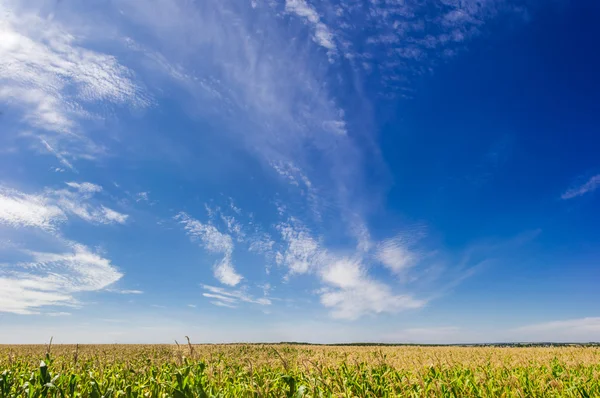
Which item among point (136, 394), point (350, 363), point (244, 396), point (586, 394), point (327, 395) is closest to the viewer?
point (244, 396)

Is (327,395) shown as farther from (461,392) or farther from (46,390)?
(46,390)

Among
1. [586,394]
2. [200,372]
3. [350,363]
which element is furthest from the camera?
[350,363]

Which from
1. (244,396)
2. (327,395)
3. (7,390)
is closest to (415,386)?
(327,395)

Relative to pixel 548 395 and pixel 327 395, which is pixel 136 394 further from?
pixel 548 395

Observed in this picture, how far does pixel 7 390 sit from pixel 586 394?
1132 centimetres

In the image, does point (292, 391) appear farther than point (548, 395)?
No

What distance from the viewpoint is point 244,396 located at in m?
5.08

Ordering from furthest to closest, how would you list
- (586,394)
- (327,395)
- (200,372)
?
(200,372)
(586,394)
(327,395)

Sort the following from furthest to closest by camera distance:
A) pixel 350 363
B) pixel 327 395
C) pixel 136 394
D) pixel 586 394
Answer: pixel 350 363, pixel 586 394, pixel 136 394, pixel 327 395

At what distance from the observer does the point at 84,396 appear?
22.4ft

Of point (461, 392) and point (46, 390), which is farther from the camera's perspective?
point (461, 392)

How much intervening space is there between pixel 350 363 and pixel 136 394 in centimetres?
830

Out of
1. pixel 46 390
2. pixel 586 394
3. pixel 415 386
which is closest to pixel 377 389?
pixel 415 386

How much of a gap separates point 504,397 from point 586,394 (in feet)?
6.33
